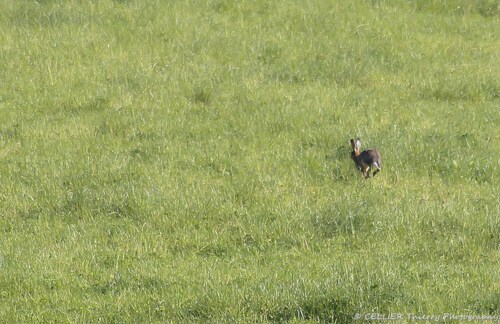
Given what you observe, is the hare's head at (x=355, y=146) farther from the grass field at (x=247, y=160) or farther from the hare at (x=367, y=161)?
the grass field at (x=247, y=160)

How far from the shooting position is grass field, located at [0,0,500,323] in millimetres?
8094

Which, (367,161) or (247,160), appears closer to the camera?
(367,161)

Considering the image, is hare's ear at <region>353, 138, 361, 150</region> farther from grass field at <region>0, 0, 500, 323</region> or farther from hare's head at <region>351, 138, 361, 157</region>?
grass field at <region>0, 0, 500, 323</region>

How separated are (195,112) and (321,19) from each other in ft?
18.7

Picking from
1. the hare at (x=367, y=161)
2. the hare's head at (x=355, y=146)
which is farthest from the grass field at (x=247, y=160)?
the hare's head at (x=355, y=146)

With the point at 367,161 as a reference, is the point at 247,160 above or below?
below

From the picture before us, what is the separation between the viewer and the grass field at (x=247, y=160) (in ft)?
26.6

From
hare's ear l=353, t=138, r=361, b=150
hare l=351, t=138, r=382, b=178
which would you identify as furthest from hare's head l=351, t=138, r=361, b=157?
hare l=351, t=138, r=382, b=178

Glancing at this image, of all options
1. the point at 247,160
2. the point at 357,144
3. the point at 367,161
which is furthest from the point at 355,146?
the point at 247,160

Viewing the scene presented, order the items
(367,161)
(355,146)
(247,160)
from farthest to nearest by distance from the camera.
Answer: (247,160) → (355,146) → (367,161)

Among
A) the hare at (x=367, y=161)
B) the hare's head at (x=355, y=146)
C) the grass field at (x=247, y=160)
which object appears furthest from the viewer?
the hare's head at (x=355, y=146)

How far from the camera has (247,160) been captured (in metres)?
12.3

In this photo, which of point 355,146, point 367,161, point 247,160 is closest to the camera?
point 367,161

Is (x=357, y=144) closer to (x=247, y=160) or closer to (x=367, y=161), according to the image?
(x=367, y=161)
